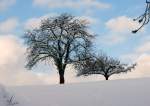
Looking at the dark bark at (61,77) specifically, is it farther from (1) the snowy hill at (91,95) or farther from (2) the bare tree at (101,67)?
(1) the snowy hill at (91,95)

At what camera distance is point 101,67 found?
204 ft

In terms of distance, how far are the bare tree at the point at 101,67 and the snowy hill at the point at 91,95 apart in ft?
104

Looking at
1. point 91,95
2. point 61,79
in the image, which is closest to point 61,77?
point 61,79

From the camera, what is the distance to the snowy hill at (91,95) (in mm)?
16547

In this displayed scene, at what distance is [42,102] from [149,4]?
20.3ft

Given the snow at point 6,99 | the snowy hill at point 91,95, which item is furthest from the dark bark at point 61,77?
the snow at point 6,99

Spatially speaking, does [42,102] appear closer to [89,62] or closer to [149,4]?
[149,4]

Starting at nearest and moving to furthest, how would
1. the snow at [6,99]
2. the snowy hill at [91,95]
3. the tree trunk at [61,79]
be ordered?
the snow at [6,99] < the snowy hill at [91,95] < the tree trunk at [61,79]

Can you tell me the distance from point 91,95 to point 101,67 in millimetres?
44129

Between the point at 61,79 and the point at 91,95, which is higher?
the point at 61,79

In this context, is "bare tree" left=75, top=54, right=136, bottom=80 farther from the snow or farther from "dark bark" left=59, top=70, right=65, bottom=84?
the snow

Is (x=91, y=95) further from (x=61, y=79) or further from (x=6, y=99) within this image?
(x=61, y=79)

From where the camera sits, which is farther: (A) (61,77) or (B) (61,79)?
(A) (61,77)

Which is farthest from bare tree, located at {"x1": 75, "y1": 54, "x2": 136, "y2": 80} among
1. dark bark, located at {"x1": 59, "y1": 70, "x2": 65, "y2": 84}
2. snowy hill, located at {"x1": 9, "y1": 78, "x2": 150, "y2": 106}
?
snowy hill, located at {"x1": 9, "y1": 78, "x2": 150, "y2": 106}
